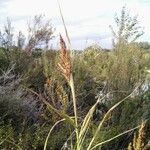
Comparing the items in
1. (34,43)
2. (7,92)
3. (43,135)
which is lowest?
(43,135)

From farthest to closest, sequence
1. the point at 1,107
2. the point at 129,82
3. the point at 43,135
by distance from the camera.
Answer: the point at 129,82 < the point at 1,107 < the point at 43,135

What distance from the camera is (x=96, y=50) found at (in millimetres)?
12602

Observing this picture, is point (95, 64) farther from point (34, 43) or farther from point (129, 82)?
point (129, 82)

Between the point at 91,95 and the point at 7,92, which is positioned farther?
the point at 91,95

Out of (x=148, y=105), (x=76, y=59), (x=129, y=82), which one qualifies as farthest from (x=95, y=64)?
(x=148, y=105)

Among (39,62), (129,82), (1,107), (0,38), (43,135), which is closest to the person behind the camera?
(43,135)

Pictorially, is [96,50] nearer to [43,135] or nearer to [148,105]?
[148,105]

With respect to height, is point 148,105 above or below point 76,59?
below

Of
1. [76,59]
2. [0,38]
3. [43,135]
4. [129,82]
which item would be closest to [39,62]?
[76,59]

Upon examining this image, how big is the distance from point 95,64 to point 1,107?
163 inches

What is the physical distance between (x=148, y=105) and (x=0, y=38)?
14.9 feet

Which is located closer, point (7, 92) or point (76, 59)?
point (7, 92)

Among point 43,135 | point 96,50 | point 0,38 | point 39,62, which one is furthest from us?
point 96,50

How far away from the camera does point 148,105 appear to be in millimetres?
6234
